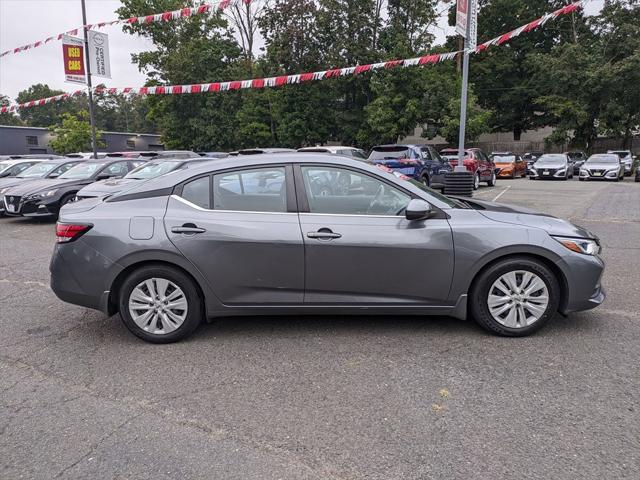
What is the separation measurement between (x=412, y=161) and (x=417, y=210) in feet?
38.1

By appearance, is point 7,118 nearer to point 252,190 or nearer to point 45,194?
point 45,194

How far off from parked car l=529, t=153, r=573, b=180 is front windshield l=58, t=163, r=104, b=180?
66.1 feet

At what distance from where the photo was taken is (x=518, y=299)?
397 centimetres

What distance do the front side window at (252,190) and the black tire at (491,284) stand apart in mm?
1741

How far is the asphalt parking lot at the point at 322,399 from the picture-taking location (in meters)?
2.50

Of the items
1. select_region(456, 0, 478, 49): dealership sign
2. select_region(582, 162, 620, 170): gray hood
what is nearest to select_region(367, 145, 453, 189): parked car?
select_region(456, 0, 478, 49): dealership sign

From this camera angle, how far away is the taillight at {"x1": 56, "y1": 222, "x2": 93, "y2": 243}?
13.0 ft

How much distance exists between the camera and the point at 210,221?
12.9 ft

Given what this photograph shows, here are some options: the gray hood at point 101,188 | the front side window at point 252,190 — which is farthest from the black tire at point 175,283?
the gray hood at point 101,188

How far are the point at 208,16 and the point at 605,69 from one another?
28431 mm

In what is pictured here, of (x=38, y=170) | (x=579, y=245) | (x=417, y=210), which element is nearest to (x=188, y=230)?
(x=417, y=210)

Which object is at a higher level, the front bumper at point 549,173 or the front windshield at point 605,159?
the front windshield at point 605,159

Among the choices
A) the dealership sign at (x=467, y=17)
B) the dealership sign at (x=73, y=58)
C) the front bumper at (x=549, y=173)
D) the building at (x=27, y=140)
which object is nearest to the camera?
the dealership sign at (x=467, y=17)

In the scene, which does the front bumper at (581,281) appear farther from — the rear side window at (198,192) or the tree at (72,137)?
the tree at (72,137)
